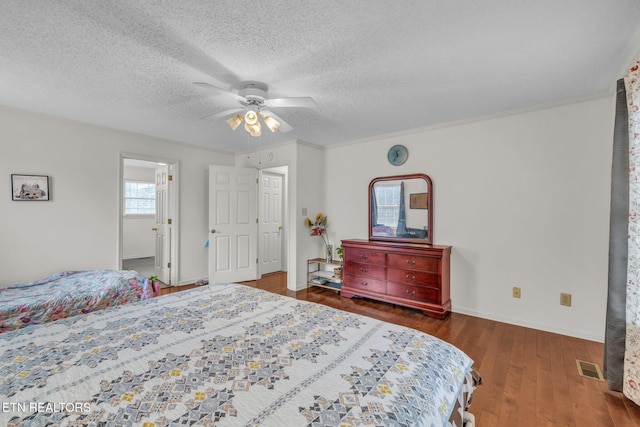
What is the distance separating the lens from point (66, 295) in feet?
8.59

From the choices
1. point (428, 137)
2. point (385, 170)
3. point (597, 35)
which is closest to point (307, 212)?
point (385, 170)

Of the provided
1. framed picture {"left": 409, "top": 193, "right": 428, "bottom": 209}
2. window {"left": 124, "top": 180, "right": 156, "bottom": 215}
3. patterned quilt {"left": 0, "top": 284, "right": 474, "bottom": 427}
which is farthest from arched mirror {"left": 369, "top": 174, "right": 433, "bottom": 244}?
window {"left": 124, "top": 180, "right": 156, "bottom": 215}

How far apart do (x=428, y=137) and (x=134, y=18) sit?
3.16m

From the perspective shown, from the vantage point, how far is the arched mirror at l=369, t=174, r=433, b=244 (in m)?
3.62

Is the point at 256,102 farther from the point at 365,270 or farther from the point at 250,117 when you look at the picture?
the point at 365,270

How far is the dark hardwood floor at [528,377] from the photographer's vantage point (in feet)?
5.58

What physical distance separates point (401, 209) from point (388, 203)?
0.68 feet

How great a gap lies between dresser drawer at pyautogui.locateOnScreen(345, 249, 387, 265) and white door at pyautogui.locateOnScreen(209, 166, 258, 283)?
1823mm

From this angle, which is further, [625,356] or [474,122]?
[474,122]

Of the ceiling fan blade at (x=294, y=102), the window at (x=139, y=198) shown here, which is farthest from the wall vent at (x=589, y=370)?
the window at (x=139, y=198)

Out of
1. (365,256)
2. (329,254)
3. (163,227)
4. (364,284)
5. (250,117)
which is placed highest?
(250,117)

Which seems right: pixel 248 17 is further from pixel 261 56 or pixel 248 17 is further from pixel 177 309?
pixel 177 309

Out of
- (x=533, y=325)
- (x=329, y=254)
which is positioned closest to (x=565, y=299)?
(x=533, y=325)

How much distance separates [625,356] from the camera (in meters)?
Answer: 1.83
